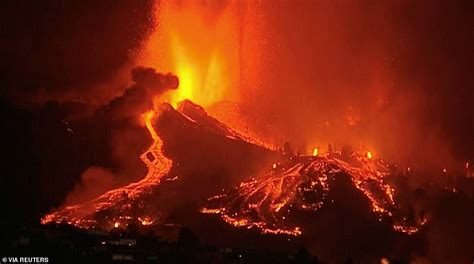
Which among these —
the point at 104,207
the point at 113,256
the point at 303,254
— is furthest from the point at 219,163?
the point at 113,256

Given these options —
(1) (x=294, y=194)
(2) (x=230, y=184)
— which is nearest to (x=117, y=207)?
(2) (x=230, y=184)

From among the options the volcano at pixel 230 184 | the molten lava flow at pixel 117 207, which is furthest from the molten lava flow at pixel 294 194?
the molten lava flow at pixel 117 207

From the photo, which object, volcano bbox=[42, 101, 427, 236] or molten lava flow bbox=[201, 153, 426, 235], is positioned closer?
volcano bbox=[42, 101, 427, 236]

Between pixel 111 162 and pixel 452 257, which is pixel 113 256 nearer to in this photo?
pixel 111 162

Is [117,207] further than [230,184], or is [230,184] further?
[230,184]

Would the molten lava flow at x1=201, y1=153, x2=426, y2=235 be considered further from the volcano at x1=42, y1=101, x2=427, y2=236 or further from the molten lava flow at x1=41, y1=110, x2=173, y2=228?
the molten lava flow at x1=41, y1=110, x2=173, y2=228

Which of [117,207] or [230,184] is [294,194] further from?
[117,207]

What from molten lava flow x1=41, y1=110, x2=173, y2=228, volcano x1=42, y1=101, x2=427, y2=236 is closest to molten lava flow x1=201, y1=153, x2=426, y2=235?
volcano x1=42, y1=101, x2=427, y2=236
